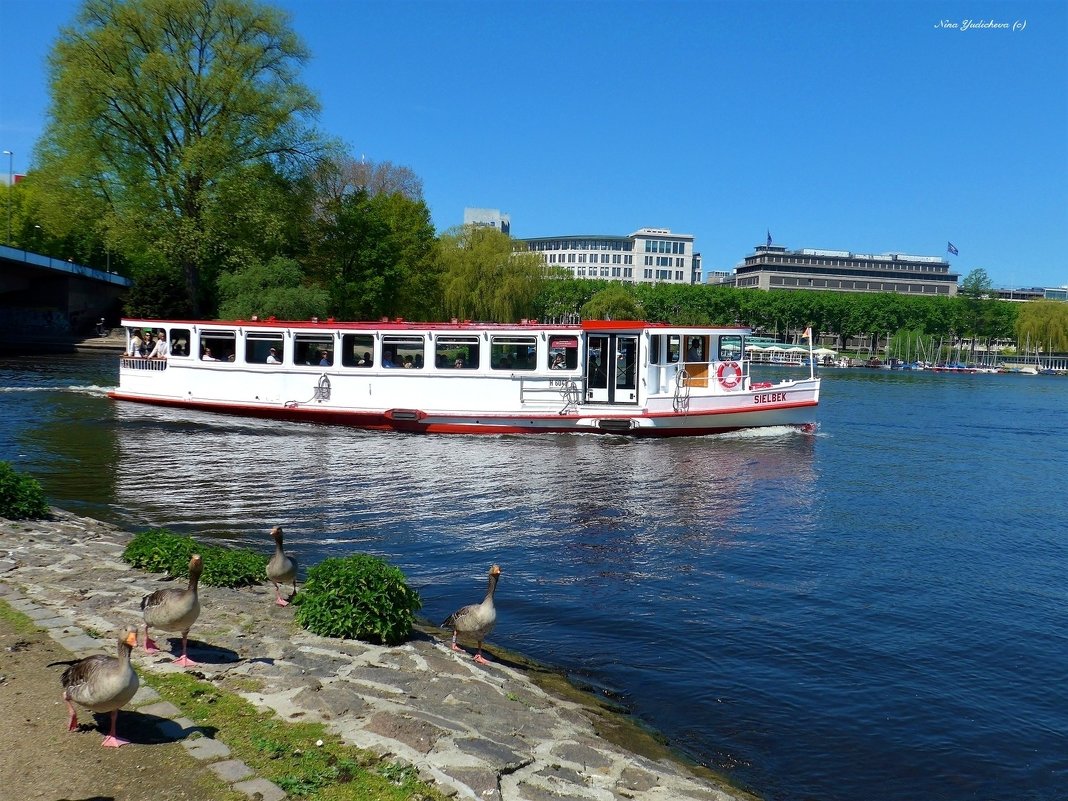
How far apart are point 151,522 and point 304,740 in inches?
469

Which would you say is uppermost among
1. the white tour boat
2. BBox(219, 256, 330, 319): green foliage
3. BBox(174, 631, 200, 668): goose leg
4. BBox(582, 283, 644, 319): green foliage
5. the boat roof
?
BBox(582, 283, 644, 319): green foliage

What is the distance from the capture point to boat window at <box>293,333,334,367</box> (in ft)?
114

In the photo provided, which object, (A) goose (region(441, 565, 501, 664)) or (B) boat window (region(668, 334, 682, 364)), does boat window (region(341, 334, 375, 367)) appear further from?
(A) goose (region(441, 565, 501, 664))

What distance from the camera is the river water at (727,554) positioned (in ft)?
30.3

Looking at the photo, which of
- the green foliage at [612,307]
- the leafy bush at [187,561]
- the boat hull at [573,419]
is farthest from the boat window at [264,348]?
the green foliage at [612,307]

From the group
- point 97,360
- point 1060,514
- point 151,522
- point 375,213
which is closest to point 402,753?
point 151,522

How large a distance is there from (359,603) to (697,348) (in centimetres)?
2480

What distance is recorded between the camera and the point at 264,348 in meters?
35.6

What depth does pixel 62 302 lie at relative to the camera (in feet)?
249

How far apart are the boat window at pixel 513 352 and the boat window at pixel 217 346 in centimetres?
1104

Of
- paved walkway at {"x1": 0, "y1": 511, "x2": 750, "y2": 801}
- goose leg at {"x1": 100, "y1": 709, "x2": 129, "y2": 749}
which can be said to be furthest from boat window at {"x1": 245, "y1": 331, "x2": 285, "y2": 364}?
goose leg at {"x1": 100, "y1": 709, "x2": 129, "y2": 749}

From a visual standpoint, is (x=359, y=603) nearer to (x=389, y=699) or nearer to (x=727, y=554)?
(x=389, y=699)

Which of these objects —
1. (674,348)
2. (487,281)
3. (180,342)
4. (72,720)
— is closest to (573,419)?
(674,348)

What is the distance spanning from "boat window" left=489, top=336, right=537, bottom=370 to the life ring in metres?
6.90
